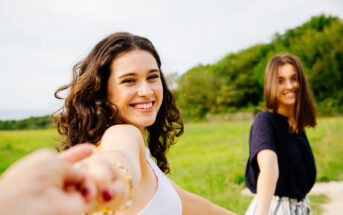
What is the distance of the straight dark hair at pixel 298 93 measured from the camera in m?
2.57

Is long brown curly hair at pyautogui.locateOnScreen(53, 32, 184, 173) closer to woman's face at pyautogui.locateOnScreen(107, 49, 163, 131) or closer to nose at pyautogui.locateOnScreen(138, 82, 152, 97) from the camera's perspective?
woman's face at pyautogui.locateOnScreen(107, 49, 163, 131)

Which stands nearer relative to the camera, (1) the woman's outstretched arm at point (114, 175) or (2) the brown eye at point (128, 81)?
(1) the woman's outstretched arm at point (114, 175)

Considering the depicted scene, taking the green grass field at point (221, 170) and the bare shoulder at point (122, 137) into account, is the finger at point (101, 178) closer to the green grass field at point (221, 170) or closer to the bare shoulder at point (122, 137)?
the bare shoulder at point (122, 137)

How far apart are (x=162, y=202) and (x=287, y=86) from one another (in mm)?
1804

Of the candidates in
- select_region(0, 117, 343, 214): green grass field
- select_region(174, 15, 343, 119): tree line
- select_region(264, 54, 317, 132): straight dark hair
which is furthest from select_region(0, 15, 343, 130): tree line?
select_region(264, 54, 317, 132): straight dark hair

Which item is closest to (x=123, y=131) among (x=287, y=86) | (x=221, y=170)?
(x=287, y=86)

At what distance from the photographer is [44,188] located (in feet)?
1.60

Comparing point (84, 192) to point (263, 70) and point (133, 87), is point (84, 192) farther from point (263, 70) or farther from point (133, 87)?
point (263, 70)

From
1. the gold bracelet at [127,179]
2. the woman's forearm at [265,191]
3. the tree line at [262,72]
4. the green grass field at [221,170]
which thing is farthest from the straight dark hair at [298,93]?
the tree line at [262,72]

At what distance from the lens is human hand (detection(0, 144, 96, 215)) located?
0.45 metres

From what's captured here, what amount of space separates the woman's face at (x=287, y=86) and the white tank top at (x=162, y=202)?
1.59m

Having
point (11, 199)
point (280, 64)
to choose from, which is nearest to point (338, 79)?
point (280, 64)

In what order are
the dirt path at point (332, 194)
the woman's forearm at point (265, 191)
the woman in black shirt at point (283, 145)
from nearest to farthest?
the woman's forearm at point (265, 191), the woman in black shirt at point (283, 145), the dirt path at point (332, 194)

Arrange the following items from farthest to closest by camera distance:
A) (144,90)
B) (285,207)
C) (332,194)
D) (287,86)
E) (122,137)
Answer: (332,194) < (287,86) < (285,207) < (144,90) < (122,137)
